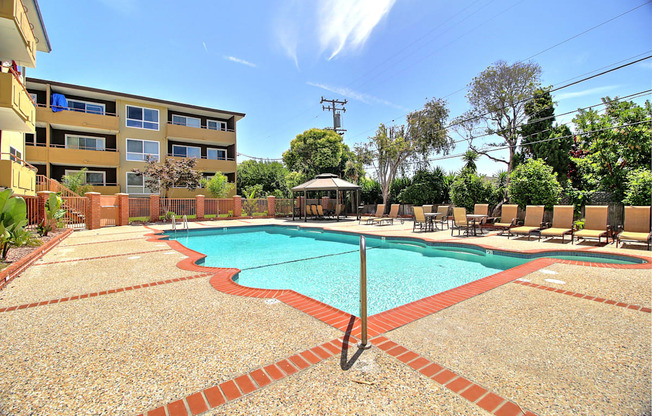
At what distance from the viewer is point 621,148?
11945mm

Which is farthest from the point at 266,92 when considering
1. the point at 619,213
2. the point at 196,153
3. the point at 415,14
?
the point at 619,213

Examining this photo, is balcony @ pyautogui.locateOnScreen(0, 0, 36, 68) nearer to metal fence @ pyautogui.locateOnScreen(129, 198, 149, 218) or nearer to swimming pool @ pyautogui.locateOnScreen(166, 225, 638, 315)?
swimming pool @ pyautogui.locateOnScreen(166, 225, 638, 315)

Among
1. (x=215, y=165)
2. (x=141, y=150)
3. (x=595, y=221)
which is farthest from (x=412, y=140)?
(x=141, y=150)

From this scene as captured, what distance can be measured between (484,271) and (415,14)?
14.2m

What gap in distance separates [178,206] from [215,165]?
7.15 meters

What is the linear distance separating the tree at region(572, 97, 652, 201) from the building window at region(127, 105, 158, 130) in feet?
92.1

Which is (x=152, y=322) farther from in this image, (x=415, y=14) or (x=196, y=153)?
(x=196, y=153)

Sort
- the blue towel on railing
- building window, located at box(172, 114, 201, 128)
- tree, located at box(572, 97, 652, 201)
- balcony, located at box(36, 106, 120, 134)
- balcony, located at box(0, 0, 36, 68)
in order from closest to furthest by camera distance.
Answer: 1. balcony, located at box(0, 0, 36, 68)
2. tree, located at box(572, 97, 652, 201)
3. balcony, located at box(36, 106, 120, 134)
4. the blue towel on railing
5. building window, located at box(172, 114, 201, 128)

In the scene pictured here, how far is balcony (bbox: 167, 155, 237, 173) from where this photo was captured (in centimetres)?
2498

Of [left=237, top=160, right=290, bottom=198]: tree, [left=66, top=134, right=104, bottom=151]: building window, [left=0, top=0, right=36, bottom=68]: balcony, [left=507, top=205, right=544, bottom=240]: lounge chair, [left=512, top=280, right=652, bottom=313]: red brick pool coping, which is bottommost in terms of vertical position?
[left=512, top=280, right=652, bottom=313]: red brick pool coping

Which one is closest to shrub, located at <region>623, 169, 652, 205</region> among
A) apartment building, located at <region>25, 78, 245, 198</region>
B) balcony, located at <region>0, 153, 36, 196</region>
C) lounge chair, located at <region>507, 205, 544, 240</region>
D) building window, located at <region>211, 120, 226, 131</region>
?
lounge chair, located at <region>507, 205, 544, 240</region>

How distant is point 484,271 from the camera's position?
6750 millimetres

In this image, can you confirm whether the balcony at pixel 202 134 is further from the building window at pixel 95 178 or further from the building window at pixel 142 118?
the building window at pixel 95 178

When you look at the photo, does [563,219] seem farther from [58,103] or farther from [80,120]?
[58,103]
